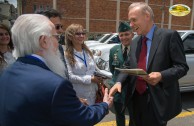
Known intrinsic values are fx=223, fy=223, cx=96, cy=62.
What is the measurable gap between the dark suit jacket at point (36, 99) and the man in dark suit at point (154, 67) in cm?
99

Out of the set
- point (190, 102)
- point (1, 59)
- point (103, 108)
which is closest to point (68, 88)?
point (103, 108)

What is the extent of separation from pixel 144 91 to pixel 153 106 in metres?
0.20

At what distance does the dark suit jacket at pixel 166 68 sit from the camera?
229 cm

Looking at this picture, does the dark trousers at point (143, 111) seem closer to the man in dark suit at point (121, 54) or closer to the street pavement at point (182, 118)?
the man in dark suit at point (121, 54)

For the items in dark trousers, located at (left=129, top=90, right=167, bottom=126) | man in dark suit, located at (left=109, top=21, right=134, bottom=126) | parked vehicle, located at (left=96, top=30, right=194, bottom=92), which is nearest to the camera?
dark trousers, located at (left=129, top=90, right=167, bottom=126)

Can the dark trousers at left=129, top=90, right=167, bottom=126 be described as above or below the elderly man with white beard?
below

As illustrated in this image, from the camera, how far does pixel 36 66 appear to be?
141 centimetres

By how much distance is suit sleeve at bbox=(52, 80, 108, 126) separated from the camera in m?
1.30

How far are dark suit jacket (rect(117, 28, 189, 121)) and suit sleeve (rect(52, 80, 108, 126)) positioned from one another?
108 centimetres

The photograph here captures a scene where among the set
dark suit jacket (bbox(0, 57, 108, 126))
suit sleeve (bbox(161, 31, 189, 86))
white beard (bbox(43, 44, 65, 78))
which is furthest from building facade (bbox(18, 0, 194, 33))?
dark suit jacket (bbox(0, 57, 108, 126))

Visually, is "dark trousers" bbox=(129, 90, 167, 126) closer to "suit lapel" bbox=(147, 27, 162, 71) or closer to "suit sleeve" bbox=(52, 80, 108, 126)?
"suit lapel" bbox=(147, 27, 162, 71)

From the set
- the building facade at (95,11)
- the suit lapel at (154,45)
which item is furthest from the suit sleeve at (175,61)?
the building facade at (95,11)

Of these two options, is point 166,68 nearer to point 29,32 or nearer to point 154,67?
point 154,67

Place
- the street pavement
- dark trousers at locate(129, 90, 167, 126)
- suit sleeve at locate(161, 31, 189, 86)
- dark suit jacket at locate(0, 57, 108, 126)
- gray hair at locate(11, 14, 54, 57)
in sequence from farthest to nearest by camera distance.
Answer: the street pavement
dark trousers at locate(129, 90, 167, 126)
suit sleeve at locate(161, 31, 189, 86)
gray hair at locate(11, 14, 54, 57)
dark suit jacket at locate(0, 57, 108, 126)
